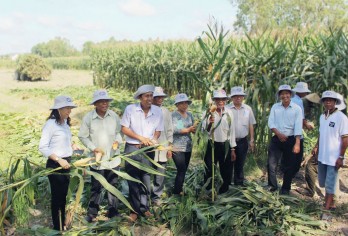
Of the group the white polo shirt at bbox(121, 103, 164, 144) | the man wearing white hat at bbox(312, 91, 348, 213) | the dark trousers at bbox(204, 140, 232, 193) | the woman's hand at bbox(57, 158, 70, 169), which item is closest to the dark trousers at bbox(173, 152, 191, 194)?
the dark trousers at bbox(204, 140, 232, 193)

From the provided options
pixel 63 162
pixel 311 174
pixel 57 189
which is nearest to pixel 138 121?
pixel 63 162

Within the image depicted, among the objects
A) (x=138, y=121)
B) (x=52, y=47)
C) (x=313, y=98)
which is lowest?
(x=138, y=121)

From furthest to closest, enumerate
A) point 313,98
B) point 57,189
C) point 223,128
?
point 313,98
point 223,128
point 57,189

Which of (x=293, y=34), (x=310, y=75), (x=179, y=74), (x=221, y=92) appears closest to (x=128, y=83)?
(x=179, y=74)

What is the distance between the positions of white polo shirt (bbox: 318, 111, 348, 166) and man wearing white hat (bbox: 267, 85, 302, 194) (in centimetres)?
38

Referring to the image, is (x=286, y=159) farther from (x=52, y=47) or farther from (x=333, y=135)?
(x=52, y=47)

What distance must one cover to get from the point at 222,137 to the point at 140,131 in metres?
1.09

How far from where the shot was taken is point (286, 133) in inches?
191

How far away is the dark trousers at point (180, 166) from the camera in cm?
468

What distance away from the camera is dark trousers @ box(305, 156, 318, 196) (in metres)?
5.11

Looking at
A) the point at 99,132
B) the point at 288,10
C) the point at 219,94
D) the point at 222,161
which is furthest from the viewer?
the point at 288,10

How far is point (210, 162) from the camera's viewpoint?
487 centimetres

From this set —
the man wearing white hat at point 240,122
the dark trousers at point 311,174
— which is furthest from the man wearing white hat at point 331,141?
the man wearing white hat at point 240,122

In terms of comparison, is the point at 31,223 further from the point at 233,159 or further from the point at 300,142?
the point at 300,142
